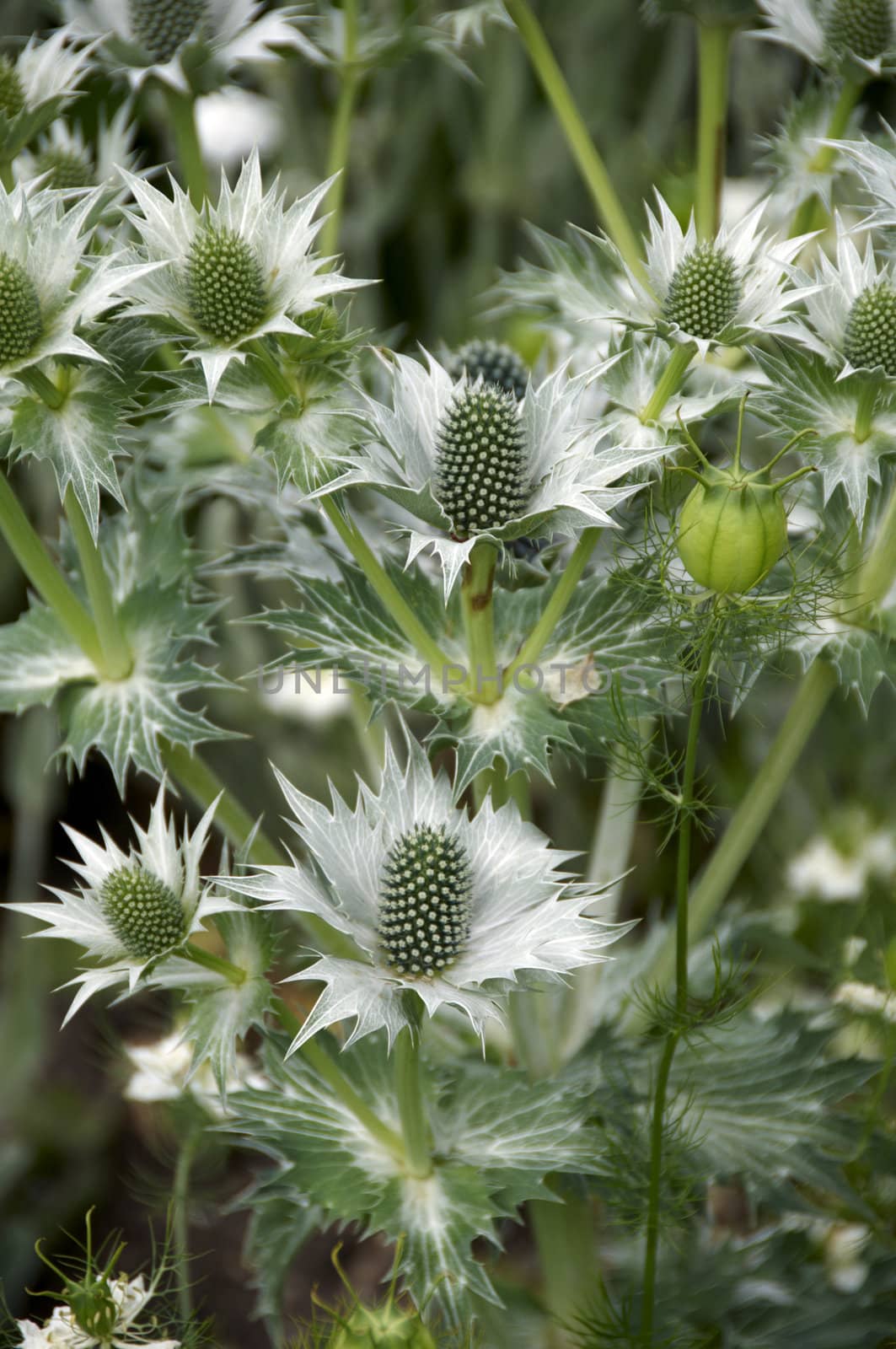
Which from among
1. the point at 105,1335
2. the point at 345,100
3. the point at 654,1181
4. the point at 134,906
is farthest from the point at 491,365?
the point at 105,1335

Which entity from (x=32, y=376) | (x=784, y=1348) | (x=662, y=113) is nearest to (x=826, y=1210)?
(x=784, y=1348)

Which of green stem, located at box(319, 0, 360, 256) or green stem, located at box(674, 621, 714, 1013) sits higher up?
green stem, located at box(319, 0, 360, 256)

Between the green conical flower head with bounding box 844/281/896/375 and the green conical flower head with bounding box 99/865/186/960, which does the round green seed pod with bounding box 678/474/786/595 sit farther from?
the green conical flower head with bounding box 99/865/186/960


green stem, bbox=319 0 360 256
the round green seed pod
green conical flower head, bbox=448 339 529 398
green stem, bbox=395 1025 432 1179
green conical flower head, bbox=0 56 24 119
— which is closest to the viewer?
the round green seed pod

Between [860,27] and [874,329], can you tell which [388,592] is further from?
[860,27]

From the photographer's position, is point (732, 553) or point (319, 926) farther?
point (319, 926)

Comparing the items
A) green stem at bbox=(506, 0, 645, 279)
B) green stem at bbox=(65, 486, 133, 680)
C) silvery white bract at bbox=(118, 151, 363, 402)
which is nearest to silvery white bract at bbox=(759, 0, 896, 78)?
green stem at bbox=(506, 0, 645, 279)

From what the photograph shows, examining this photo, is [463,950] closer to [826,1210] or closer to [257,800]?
[826,1210]
